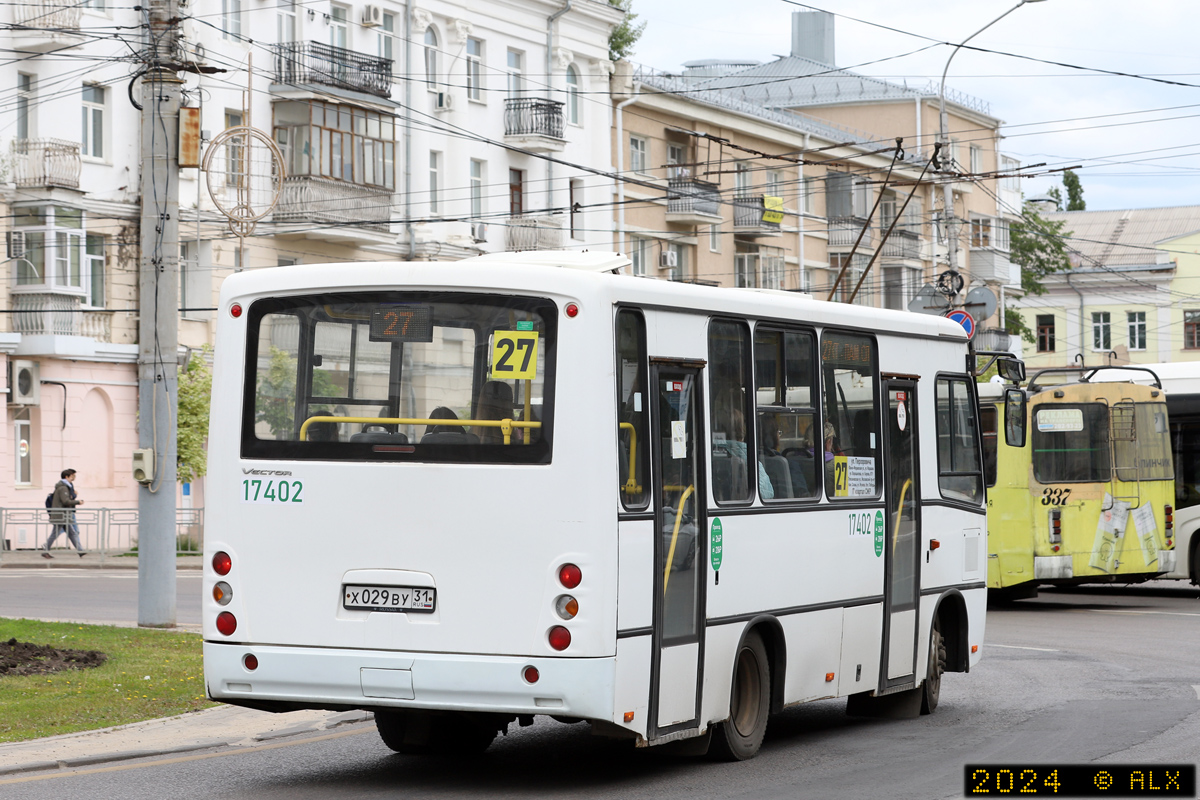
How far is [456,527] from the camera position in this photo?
29.9ft

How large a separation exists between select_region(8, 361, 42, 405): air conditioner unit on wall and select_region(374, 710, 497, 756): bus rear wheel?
29014mm

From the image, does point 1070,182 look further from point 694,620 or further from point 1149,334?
point 694,620

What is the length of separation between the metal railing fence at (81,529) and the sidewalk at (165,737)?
22.2 metres

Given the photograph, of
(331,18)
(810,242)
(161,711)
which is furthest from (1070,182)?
(161,711)

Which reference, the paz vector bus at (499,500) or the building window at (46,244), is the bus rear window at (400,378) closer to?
the paz vector bus at (499,500)

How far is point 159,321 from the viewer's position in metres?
18.8

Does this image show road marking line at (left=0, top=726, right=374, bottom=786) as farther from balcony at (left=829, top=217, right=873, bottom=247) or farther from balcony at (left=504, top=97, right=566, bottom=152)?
balcony at (left=829, top=217, right=873, bottom=247)

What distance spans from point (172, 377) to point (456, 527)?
10505 mm

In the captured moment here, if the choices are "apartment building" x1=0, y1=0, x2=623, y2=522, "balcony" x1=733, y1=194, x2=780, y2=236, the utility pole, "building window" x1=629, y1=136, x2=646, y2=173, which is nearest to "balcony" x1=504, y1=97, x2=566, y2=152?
"apartment building" x1=0, y1=0, x2=623, y2=522

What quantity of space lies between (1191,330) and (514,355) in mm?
82736

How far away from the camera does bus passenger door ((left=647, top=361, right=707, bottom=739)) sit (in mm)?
9453

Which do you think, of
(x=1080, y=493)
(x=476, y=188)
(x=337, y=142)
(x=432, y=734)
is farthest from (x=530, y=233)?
(x=432, y=734)

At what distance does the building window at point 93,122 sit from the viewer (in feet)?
127

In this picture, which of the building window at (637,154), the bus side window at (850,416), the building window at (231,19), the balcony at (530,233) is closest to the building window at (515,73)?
the balcony at (530,233)
